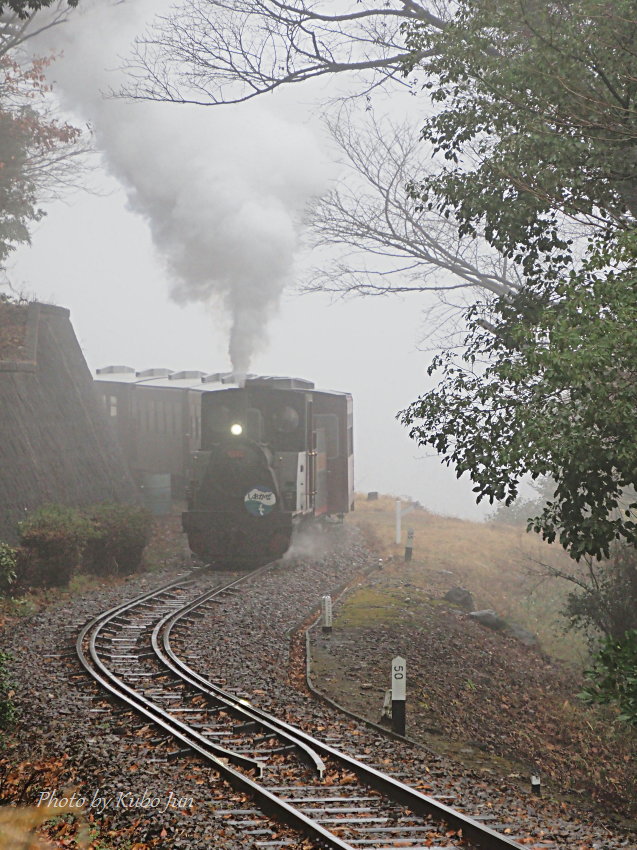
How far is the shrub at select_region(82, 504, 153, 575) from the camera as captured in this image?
16797mm

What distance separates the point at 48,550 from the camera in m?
15.0

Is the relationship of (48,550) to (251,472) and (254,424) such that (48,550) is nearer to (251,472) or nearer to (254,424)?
(251,472)

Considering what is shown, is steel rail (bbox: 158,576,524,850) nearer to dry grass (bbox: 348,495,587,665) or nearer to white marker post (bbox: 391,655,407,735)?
white marker post (bbox: 391,655,407,735)

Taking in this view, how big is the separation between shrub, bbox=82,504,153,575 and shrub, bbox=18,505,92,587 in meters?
1.10

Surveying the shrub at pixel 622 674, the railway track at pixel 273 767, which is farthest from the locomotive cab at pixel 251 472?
the shrub at pixel 622 674

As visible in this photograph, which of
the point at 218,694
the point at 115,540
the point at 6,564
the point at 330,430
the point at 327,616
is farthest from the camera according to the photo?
the point at 330,430

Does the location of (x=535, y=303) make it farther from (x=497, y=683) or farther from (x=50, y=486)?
(x=50, y=486)

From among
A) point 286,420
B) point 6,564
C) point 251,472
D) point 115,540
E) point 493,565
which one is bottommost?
point 493,565

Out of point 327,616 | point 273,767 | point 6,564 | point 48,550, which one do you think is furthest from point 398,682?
point 48,550

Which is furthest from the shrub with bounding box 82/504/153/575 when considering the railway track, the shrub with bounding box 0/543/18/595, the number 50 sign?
the number 50 sign

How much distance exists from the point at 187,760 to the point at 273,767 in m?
0.75

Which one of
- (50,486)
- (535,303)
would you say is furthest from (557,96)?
(50,486)

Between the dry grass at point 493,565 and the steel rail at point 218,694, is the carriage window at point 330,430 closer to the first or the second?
the dry grass at point 493,565

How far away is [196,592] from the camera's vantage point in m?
14.8
